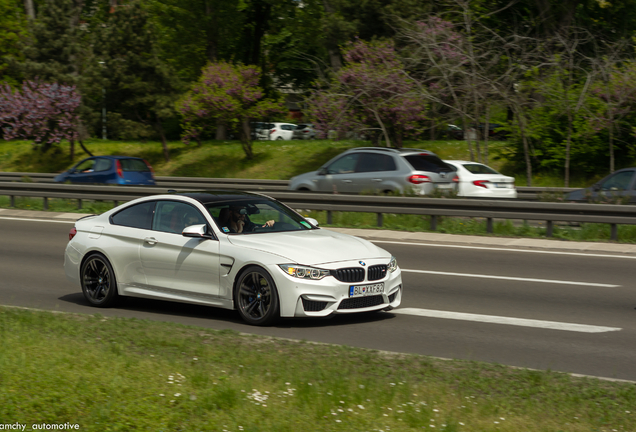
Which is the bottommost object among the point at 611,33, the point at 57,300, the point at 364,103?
the point at 57,300

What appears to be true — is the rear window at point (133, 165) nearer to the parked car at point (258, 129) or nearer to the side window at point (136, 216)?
the side window at point (136, 216)

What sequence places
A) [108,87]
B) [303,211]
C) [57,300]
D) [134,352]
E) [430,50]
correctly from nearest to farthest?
[134,352] < [57,300] < [303,211] < [430,50] < [108,87]

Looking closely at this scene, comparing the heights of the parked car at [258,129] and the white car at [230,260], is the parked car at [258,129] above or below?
above

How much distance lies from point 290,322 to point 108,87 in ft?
117

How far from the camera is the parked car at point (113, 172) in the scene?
24.2 meters

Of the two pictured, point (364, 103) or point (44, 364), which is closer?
point (44, 364)

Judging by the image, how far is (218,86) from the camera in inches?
1471

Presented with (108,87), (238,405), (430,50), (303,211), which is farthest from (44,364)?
(108,87)

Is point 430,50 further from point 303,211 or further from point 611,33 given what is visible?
point 611,33

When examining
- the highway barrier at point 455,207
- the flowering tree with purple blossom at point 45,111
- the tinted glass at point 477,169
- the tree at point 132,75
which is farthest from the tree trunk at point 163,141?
the tinted glass at point 477,169

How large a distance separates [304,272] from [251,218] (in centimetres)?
133

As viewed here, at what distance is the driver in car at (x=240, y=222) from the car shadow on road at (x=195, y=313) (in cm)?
100

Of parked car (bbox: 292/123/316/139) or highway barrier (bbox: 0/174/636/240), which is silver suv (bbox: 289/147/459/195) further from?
parked car (bbox: 292/123/316/139)

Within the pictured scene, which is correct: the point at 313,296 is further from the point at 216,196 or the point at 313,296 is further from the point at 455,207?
the point at 455,207
